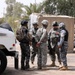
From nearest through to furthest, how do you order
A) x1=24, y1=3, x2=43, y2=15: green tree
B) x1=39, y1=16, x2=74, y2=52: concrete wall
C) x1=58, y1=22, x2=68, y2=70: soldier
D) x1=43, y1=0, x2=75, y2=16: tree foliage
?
1. x1=58, y1=22, x2=68, y2=70: soldier
2. x1=39, y1=16, x2=74, y2=52: concrete wall
3. x1=43, y1=0, x2=75, y2=16: tree foliage
4. x1=24, y1=3, x2=43, y2=15: green tree

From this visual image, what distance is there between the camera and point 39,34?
37.2 ft

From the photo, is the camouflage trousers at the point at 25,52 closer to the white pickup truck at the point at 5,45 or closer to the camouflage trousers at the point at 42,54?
the camouflage trousers at the point at 42,54

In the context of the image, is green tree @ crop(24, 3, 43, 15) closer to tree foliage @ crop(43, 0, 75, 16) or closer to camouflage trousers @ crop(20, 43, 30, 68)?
tree foliage @ crop(43, 0, 75, 16)

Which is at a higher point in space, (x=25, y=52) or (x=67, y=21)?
(x=67, y=21)

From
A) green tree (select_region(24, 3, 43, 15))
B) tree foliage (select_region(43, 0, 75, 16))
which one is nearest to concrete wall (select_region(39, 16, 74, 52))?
tree foliage (select_region(43, 0, 75, 16))

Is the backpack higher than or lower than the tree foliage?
lower

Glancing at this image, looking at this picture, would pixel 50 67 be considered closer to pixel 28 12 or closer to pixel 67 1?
pixel 67 1

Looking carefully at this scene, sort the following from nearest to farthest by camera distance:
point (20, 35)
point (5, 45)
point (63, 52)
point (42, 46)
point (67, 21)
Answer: point (5, 45)
point (20, 35)
point (63, 52)
point (42, 46)
point (67, 21)

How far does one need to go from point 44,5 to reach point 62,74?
23509mm

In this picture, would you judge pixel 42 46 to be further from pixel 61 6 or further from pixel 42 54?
pixel 61 6

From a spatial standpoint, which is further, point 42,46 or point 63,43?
point 42,46

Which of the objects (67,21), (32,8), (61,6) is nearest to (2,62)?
(67,21)

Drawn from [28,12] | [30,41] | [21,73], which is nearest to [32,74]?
[21,73]

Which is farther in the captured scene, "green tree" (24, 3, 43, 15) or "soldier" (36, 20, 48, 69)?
"green tree" (24, 3, 43, 15)
